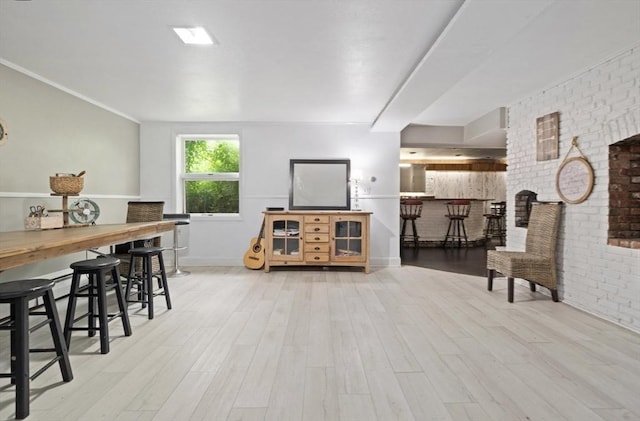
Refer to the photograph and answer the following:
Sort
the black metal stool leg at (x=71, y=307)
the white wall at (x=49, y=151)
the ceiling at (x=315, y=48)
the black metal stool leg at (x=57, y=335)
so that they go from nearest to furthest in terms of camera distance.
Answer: the black metal stool leg at (x=57, y=335), the ceiling at (x=315, y=48), the black metal stool leg at (x=71, y=307), the white wall at (x=49, y=151)

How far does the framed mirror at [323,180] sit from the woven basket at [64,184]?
3.13 metres

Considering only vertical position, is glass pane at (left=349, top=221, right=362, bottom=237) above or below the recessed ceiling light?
below

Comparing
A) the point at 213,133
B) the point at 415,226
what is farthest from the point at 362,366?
the point at 415,226

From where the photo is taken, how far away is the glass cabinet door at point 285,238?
5289 mm

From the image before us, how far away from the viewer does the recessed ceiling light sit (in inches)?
104

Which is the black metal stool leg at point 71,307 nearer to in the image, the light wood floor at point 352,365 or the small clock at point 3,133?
the light wood floor at point 352,365

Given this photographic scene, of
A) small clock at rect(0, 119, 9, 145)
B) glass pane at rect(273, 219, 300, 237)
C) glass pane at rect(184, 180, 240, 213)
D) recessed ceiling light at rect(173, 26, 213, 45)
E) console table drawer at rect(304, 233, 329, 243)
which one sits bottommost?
console table drawer at rect(304, 233, 329, 243)

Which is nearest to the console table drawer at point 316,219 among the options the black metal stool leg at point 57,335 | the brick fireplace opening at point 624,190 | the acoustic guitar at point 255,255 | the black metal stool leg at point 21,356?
the acoustic guitar at point 255,255

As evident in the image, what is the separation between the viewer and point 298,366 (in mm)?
2258

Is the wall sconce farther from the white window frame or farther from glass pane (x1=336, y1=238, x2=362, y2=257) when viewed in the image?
Result: the white window frame

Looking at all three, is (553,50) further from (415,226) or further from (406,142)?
(415,226)

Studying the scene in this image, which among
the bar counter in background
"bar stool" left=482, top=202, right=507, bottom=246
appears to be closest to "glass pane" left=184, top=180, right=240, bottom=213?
the bar counter in background

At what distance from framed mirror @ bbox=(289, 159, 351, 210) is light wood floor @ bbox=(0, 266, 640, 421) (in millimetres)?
2252

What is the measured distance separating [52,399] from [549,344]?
313cm
